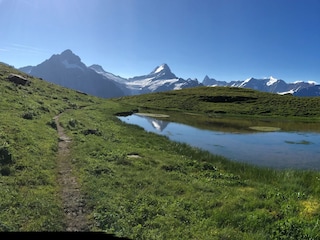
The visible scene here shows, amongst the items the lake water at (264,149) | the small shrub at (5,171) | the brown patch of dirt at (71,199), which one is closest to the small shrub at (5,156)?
the small shrub at (5,171)

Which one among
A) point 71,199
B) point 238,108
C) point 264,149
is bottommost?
point 71,199

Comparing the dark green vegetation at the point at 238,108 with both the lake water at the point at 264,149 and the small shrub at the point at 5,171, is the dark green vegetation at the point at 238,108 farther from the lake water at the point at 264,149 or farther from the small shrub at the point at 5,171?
the small shrub at the point at 5,171

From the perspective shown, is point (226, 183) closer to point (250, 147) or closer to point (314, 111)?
point (250, 147)

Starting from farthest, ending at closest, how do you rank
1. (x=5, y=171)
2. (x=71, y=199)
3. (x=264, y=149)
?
(x=264, y=149)
(x=5, y=171)
(x=71, y=199)

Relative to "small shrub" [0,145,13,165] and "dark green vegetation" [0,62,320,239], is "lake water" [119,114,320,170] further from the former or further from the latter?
"small shrub" [0,145,13,165]

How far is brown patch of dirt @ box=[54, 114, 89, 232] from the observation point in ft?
46.5

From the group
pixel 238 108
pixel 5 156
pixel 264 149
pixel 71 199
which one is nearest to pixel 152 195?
pixel 71 199

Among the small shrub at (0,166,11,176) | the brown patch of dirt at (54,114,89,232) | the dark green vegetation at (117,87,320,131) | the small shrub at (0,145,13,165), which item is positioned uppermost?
the dark green vegetation at (117,87,320,131)

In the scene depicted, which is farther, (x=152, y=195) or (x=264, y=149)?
(x=264, y=149)

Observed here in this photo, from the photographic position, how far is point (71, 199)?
16.8 m

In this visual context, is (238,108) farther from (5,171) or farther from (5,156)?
(5,171)

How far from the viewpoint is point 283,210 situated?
16938 millimetres

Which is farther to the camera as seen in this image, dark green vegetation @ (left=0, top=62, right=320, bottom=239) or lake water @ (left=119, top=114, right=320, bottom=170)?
lake water @ (left=119, top=114, right=320, bottom=170)


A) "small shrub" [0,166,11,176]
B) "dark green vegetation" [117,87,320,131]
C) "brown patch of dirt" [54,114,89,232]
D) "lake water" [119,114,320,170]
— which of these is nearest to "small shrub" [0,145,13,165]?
"small shrub" [0,166,11,176]
